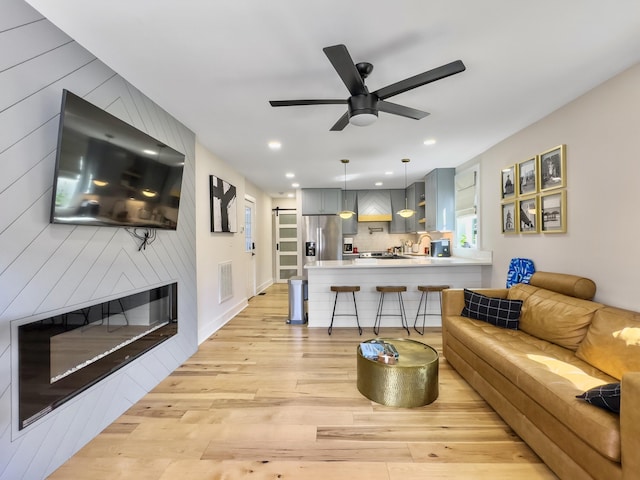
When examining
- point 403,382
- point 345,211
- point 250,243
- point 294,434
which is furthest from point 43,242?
point 345,211

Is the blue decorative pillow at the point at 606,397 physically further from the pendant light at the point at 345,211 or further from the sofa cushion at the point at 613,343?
the pendant light at the point at 345,211

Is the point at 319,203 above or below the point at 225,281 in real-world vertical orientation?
above

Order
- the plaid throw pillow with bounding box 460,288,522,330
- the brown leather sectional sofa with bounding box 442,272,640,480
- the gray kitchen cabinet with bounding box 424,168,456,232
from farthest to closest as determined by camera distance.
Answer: the gray kitchen cabinet with bounding box 424,168,456,232 < the plaid throw pillow with bounding box 460,288,522,330 < the brown leather sectional sofa with bounding box 442,272,640,480

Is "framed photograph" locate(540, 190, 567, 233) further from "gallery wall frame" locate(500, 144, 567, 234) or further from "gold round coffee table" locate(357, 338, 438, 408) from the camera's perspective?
"gold round coffee table" locate(357, 338, 438, 408)

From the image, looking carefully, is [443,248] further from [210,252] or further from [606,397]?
[606,397]

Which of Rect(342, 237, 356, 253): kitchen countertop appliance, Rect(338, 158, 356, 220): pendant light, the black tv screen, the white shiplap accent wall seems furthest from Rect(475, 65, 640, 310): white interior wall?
Rect(342, 237, 356, 253): kitchen countertop appliance

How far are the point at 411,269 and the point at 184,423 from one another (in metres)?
3.31

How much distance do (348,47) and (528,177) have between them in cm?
260

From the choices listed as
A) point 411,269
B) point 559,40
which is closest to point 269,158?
point 411,269

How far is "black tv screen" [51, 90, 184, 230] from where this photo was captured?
5.42 ft

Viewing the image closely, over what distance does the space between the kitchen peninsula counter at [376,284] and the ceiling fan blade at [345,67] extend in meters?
2.67

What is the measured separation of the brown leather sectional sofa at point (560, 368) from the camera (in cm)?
126

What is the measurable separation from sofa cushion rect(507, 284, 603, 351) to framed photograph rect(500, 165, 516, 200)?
51.2 inches

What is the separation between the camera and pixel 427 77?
1.78 metres
